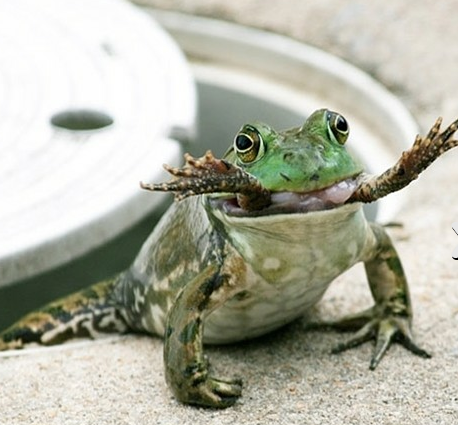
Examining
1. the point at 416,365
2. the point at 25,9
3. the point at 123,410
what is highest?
the point at 25,9

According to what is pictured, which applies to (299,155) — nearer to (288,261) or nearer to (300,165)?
(300,165)

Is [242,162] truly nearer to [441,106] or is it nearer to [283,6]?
[441,106]

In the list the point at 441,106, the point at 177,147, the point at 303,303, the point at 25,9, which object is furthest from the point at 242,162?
the point at 25,9

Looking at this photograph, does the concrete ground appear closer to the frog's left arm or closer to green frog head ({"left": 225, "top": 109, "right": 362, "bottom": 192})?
the frog's left arm

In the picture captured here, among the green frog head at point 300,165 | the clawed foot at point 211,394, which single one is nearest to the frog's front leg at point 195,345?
the clawed foot at point 211,394

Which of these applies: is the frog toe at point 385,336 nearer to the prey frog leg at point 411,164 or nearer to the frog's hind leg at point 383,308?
the frog's hind leg at point 383,308

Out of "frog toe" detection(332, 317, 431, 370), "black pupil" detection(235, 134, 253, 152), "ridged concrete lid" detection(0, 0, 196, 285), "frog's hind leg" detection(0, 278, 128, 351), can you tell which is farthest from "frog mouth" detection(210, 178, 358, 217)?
"ridged concrete lid" detection(0, 0, 196, 285)

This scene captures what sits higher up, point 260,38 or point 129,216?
point 260,38

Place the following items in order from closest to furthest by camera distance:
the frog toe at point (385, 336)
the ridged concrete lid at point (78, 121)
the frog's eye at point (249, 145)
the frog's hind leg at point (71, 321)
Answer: the frog's eye at point (249, 145), the frog toe at point (385, 336), the frog's hind leg at point (71, 321), the ridged concrete lid at point (78, 121)
